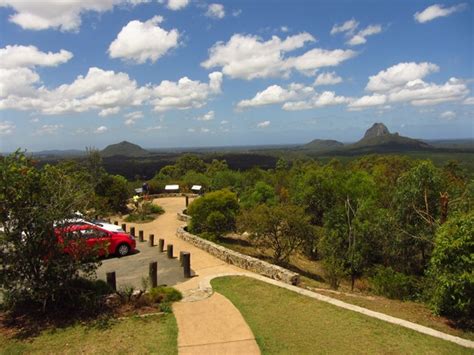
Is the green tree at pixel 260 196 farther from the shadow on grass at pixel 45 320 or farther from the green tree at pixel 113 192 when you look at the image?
the shadow on grass at pixel 45 320

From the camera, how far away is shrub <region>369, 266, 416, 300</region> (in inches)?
522

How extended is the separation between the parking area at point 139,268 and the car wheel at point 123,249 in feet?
0.68

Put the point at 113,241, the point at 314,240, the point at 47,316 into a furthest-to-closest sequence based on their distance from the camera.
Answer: the point at 314,240 → the point at 113,241 → the point at 47,316

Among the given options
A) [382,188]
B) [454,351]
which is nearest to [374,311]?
[454,351]

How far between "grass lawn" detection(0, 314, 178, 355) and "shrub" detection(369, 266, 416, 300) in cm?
876

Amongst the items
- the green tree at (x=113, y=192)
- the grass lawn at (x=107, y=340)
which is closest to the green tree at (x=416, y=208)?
the grass lawn at (x=107, y=340)

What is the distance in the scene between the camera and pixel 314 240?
18594mm

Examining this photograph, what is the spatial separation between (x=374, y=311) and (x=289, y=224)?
25.4 ft

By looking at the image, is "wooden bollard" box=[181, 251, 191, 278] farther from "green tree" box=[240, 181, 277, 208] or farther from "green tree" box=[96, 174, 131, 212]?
"green tree" box=[240, 181, 277, 208]

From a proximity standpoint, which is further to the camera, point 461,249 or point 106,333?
point 461,249

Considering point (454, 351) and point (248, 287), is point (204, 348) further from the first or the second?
point (454, 351)

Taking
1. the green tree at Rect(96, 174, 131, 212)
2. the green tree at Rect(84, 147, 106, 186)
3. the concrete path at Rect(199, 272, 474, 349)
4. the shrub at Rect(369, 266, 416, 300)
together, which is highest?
the green tree at Rect(84, 147, 106, 186)

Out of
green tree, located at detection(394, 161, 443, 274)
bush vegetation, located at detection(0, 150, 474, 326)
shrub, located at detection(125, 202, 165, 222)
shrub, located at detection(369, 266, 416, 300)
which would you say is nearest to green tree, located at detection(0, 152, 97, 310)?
bush vegetation, located at detection(0, 150, 474, 326)

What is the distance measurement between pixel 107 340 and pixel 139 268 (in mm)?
5723
